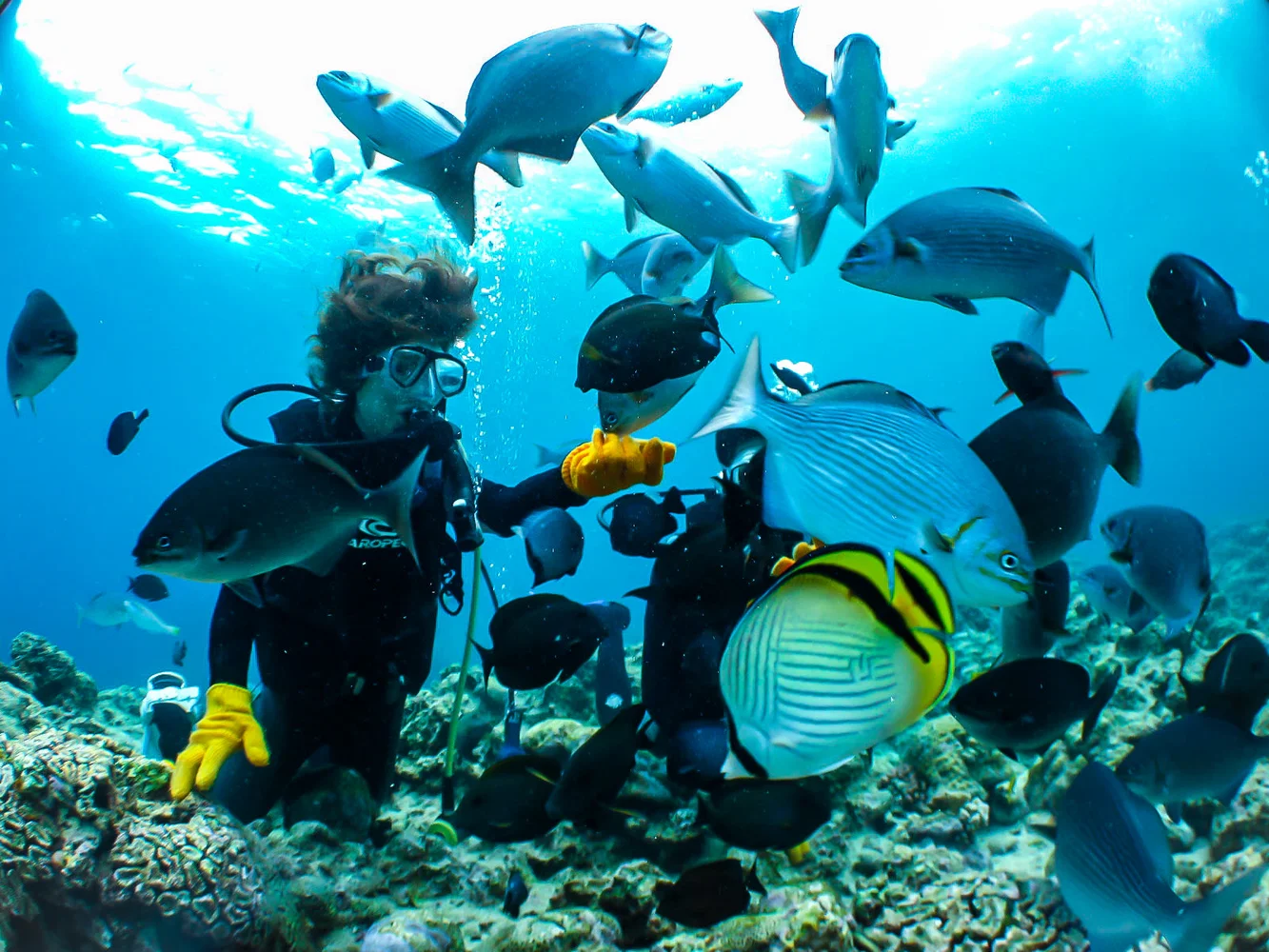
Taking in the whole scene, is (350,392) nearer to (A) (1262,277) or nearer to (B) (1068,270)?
(B) (1068,270)

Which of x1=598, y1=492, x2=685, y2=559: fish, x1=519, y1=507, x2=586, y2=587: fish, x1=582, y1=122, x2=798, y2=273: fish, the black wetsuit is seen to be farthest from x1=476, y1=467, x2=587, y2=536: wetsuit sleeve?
x1=582, y1=122, x2=798, y2=273: fish

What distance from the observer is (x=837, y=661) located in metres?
0.99

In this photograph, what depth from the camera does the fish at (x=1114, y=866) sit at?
178 cm

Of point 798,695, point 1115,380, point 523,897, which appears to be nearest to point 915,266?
point 798,695

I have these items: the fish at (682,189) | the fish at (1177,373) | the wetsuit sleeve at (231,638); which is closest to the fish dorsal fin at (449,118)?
the fish at (682,189)

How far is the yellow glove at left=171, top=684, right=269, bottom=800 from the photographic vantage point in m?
2.55

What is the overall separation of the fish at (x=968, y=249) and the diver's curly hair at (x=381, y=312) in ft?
8.62

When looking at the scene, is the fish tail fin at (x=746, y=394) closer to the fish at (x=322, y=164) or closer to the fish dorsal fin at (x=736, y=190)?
the fish dorsal fin at (x=736, y=190)

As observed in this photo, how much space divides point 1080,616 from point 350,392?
8.13 meters

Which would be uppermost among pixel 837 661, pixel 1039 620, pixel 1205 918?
pixel 837 661

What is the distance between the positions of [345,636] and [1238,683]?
Result: 4.36m

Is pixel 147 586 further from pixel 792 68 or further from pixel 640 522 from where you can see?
pixel 792 68

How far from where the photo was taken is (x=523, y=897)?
263 cm

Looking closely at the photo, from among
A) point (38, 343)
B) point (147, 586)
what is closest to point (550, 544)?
point (38, 343)
